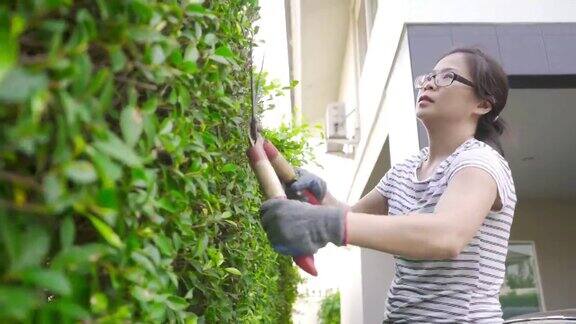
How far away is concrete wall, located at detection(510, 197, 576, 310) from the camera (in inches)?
326

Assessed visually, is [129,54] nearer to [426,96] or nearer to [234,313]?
[234,313]

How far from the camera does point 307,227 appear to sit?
1.39 m

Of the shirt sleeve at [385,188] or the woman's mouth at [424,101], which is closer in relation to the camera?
the woman's mouth at [424,101]

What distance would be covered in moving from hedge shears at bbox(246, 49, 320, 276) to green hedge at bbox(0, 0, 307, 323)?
35 cm

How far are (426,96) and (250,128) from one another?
0.64 meters

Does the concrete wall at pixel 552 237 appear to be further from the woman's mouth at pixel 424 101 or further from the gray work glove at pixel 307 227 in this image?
the gray work glove at pixel 307 227

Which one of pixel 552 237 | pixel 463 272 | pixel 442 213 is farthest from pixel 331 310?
pixel 442 213

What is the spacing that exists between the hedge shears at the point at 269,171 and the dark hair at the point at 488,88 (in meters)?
0.66

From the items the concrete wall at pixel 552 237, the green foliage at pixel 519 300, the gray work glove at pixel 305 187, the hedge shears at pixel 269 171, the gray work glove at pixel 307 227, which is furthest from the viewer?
the concrete wall at pixel 552 237

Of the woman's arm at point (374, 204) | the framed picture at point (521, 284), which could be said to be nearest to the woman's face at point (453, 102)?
the woman's arm at point (374, 204)

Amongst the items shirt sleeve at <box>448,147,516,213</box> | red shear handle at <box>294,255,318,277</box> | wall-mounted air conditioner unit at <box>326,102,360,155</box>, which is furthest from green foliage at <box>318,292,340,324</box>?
red shear handle at <box>294,255,318,277</box>

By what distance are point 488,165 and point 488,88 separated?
20.2 inches

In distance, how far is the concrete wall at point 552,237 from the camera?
8.27 metres

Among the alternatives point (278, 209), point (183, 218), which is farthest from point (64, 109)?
point (278, 209)
